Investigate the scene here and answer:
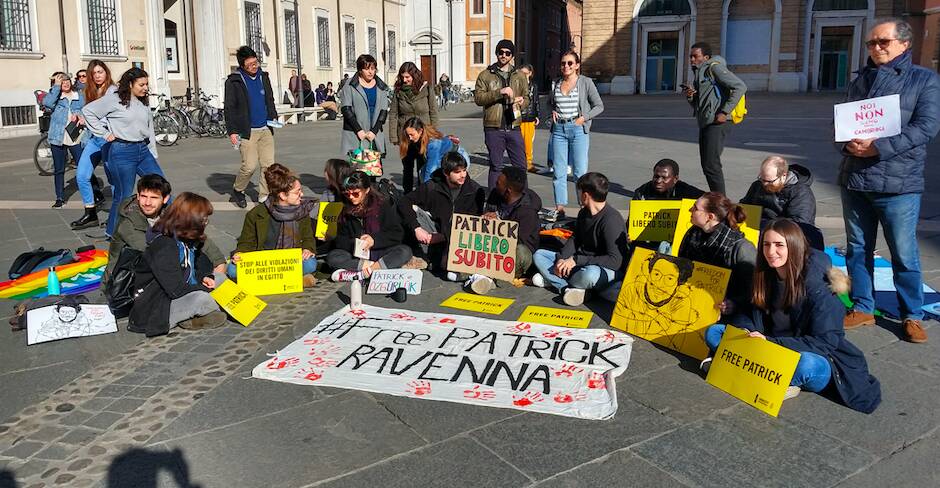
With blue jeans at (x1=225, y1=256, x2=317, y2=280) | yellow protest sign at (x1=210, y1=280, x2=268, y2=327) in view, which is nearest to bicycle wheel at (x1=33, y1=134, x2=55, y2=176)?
blue jeans at (x1=225, y1=256, x2=317, y2=280)

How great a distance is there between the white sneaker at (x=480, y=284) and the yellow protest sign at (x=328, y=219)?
5.08ft

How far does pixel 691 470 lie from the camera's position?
10.6 ft

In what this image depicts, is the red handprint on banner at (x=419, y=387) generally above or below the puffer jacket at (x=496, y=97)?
below

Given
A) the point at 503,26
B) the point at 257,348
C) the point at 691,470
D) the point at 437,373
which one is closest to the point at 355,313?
the point at 257,348

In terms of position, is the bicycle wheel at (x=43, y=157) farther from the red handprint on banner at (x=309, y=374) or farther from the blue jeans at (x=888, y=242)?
the blue jeans at (x=888, y=242)

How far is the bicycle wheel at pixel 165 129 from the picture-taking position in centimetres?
1733

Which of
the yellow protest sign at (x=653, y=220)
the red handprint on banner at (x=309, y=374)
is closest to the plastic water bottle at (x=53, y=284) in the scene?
the red handprint on banner at (x=309, y=374)

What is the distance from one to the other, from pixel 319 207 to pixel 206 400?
320 centimetres

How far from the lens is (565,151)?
874 centimetres

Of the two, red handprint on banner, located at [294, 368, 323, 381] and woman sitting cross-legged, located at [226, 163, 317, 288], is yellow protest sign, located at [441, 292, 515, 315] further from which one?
red handprint on banner, located at [294, 368, 323, 381]

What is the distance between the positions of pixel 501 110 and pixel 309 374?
5.01m

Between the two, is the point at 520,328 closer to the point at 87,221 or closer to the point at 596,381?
the point at 596,381

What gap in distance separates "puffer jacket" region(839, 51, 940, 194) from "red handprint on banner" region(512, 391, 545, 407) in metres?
2.30

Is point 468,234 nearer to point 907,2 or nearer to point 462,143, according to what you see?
point 462,143
